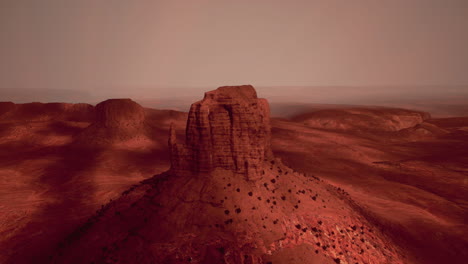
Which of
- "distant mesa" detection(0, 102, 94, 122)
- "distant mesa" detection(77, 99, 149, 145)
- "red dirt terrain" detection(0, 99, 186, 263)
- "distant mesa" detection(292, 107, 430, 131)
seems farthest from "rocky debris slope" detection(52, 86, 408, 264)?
"distant mesa" detection(0, 102, 94, 122)

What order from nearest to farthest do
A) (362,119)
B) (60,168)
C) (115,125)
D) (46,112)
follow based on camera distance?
(60,168), (115,125), (46,112), (362,119)

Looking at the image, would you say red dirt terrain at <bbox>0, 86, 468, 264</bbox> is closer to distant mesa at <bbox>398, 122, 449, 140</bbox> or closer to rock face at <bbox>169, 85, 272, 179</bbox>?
rock face at <bbox>169, 85, 272, 179</bbox>

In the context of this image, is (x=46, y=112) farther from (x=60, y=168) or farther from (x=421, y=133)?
(x=421, y=133)

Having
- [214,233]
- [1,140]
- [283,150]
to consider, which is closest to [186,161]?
[214,233]

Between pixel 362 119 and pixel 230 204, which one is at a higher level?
pixel 230 204

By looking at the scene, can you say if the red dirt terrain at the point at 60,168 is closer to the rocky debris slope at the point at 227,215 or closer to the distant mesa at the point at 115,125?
the distant mesa at the point at 115,125

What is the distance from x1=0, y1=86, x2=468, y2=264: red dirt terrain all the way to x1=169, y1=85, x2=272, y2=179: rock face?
0.08 meters

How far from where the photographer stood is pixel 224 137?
19734 mm

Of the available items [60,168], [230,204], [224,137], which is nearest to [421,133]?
[224,137]

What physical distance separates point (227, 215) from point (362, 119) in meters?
93.9

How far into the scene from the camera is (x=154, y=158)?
5378cm

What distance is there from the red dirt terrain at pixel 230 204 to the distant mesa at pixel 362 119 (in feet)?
138

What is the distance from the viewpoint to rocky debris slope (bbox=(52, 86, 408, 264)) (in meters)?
16.5

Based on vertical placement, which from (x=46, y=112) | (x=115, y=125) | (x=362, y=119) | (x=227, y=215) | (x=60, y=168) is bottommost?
(x=60, y=168)
